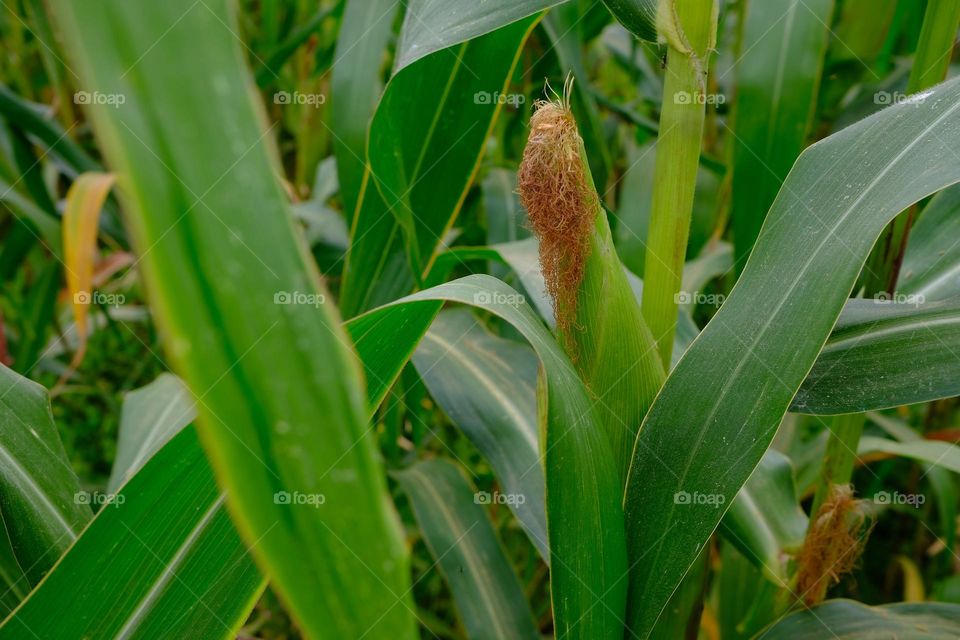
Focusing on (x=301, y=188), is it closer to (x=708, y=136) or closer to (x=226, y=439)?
(x=708, y=136)

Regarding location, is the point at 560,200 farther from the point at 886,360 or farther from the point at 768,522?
the point at 768,522

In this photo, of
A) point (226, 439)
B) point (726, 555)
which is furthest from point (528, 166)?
point (726, 555)

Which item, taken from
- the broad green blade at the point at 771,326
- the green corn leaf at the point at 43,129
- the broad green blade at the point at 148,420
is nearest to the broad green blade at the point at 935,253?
the broad green blade at the point at 771,326

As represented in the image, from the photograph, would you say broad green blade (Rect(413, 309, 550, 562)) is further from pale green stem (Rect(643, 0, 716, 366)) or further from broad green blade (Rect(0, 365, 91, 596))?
broad green blade (Rect(0, 365, 91, 596))

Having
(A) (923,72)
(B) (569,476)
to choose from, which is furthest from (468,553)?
(A) (923,72)

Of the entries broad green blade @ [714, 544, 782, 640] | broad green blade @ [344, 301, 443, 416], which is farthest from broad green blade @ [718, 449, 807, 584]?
broad green blade @ [344, 301, 443, 416]
